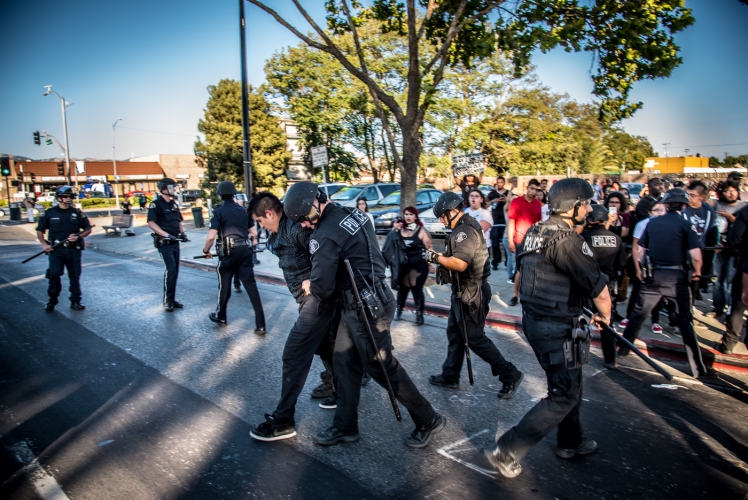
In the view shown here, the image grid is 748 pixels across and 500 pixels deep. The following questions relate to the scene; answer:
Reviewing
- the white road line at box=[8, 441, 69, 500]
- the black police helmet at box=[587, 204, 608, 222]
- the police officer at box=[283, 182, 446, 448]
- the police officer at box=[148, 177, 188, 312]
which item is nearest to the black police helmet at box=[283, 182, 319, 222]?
the police officer at box=[283, 182, 446, 448]

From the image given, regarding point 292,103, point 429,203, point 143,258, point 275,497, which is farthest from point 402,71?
point 275,497

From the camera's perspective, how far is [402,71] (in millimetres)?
23969

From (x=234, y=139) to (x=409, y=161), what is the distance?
2079 cm

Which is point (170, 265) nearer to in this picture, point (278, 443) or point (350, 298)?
point (278, 443)

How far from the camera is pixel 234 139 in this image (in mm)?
27406

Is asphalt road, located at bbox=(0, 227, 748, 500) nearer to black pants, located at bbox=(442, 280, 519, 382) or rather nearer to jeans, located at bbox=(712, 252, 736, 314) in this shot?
black pants, located at bbox=(442, 280, 519, 382)

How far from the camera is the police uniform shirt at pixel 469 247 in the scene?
430cm

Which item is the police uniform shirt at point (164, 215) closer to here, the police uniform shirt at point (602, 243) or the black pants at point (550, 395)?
the police uniform shirt at point (602, 243)

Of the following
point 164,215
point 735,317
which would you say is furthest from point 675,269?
point 164,215

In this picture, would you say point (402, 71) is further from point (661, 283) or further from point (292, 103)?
point (661, 283)

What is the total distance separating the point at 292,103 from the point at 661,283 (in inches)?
933

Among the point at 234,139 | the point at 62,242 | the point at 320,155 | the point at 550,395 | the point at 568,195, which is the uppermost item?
the point at 234,139

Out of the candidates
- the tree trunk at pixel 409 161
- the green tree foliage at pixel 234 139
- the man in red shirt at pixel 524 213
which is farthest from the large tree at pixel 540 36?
the green tree foliage at pixel 234 139

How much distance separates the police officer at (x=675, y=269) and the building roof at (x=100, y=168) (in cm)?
6351
